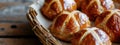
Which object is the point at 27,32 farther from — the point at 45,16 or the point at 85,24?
the point at 85,24

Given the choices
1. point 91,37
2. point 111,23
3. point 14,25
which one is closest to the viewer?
point 91,37

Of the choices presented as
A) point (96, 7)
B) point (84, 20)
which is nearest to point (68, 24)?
point (84, 20)

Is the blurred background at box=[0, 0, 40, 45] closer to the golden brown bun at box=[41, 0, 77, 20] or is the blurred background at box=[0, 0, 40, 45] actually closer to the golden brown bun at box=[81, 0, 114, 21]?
the golden brown bun at box=[41, 0, 77, 20]

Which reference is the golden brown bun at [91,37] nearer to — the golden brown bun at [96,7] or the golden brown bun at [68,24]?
the golden brown bun at [68,24]

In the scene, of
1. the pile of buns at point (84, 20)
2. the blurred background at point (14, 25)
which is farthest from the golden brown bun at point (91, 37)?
the blurred background at point (14, 25)

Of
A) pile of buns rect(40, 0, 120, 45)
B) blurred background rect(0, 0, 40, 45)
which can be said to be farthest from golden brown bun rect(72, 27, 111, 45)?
blurred background rect(0, 0, 40, 45)

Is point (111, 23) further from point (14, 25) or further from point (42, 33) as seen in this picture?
point (14, 25)
